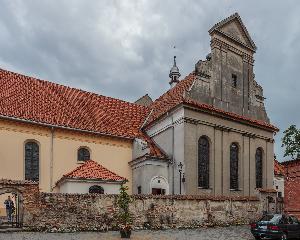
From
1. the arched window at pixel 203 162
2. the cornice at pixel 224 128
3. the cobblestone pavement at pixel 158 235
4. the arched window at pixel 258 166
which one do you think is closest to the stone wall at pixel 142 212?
the cobblestone pavement at pixel 158 235

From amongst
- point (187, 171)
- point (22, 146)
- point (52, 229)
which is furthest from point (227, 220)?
point (22, 146)

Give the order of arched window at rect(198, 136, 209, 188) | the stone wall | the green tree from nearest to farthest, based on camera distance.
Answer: the stone wall
arched window at rect(198, 136, 209, 188)
the green tree

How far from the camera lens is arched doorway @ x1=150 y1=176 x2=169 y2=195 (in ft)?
89.8

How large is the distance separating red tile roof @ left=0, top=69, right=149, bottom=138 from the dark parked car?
1448 centimetres

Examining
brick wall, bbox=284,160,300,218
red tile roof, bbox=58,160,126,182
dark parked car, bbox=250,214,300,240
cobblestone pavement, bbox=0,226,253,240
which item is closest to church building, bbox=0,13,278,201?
red tile roof, bbox=58,160,126,182

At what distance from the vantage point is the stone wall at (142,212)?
702 inches

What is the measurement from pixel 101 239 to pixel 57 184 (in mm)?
10977

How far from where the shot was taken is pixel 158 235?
17984mm

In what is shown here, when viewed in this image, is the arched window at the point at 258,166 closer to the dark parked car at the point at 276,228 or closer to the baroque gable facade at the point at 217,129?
the baroque gable facade at the point at 217,129

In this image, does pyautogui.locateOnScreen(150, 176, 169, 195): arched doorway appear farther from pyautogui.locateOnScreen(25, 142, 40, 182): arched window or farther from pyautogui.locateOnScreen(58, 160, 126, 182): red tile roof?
pyautogui.locateOnScreen(25, 142, 40, 182): arched window

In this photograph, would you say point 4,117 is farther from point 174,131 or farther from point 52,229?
point 174,131

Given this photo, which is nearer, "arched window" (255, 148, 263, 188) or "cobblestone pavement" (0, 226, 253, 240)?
"cobblestone pavement" (0, 226, 253, 240)

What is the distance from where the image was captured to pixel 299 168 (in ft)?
72.8

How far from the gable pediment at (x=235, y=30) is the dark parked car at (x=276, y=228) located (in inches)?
699
